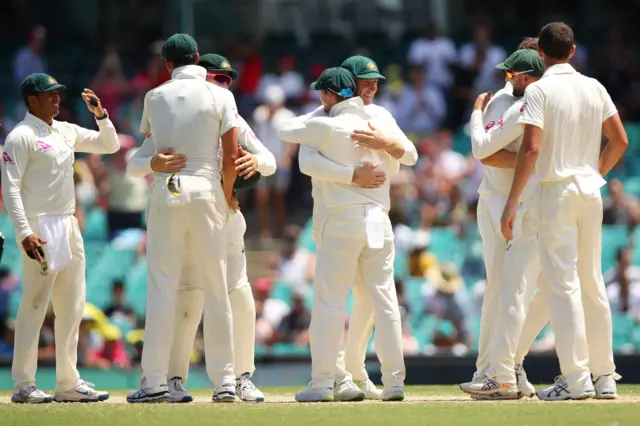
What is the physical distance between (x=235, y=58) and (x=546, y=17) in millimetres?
4898

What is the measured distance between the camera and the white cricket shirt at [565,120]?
8812mm

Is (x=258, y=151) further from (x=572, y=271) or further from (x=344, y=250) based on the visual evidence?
(x=572, y=271)

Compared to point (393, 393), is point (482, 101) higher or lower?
higher

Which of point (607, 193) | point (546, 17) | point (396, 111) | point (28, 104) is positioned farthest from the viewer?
point (546, 17)

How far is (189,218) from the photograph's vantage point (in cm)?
920

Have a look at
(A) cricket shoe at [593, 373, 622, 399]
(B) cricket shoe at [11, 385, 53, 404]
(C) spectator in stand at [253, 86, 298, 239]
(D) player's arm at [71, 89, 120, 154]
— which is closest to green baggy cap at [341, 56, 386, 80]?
(D) player's arm at [71, 89, 120, 154]

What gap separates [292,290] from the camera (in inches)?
→ 619

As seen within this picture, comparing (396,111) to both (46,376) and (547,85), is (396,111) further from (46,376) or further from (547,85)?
(547,85)

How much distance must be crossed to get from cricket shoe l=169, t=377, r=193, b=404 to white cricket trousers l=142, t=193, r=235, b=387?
192 millimetres

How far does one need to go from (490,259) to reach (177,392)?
2.24 meters

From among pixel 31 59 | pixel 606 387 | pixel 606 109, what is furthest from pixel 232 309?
pixel 31 59

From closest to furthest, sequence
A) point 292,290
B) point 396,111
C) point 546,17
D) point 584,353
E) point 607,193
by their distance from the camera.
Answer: point 584,353
point 292,290
point 607,193
point 396,111
point 546,17

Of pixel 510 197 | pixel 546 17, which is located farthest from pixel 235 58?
pixel 510 197

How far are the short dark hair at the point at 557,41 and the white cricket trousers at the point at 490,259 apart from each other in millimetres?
1040
